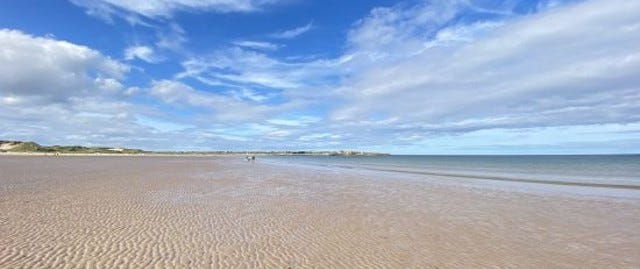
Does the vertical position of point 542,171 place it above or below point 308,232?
above

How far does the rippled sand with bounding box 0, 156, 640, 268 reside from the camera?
336 inches

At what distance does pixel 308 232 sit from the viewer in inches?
454

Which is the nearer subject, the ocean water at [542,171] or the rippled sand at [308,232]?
the rippled sand at [308,232]

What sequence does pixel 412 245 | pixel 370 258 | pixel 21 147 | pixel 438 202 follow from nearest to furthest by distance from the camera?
pixel 370 258, pixel 412 245, pixel 438 202, pixel 21 147

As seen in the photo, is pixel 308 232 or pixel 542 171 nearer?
pixel 308 232

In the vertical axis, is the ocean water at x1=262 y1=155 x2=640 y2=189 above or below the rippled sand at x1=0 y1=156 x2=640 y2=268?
above

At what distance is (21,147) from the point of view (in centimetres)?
12725

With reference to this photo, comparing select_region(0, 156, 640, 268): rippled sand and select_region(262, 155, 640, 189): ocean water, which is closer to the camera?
select_region(0, 156, 640, 268): rippled sand

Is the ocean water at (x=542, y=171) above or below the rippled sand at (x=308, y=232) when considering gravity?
above

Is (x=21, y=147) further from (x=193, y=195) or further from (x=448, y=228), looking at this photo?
(x=448, y=228)

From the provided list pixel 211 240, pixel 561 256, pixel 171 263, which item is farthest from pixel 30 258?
pixel 561 256

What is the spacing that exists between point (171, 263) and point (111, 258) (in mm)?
1255

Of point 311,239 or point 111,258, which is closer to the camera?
point 111,258

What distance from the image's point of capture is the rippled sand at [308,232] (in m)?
Answer: 8.53
